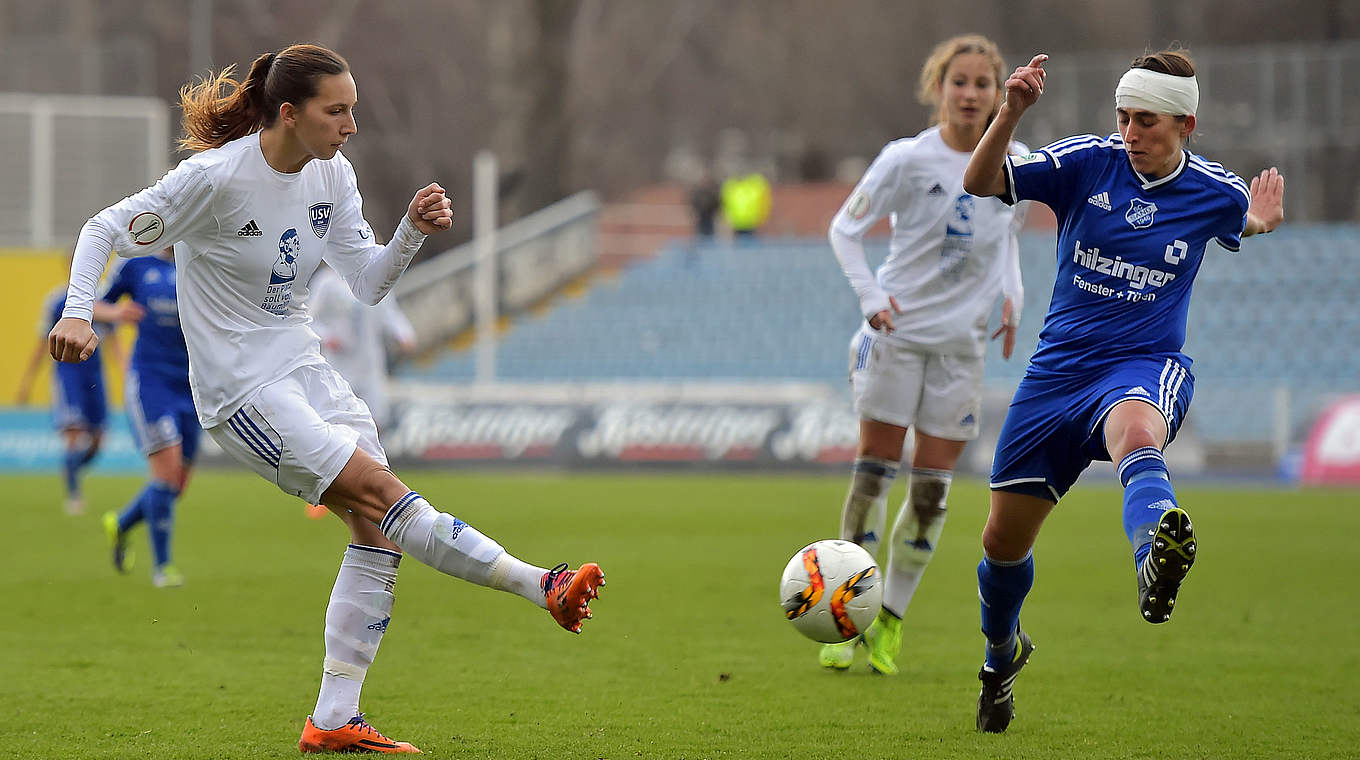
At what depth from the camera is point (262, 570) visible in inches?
437

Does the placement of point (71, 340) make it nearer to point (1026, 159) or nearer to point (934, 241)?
point (1026, 159)

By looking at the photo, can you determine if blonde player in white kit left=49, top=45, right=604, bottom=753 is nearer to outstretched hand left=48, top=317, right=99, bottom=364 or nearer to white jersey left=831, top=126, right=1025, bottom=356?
outstretched hand left=48, top=317, right=99, bottom=364

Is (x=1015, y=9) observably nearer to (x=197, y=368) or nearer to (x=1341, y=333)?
(x=1341, y=333)

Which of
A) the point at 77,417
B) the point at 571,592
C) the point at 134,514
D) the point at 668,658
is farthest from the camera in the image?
the point at 77,417

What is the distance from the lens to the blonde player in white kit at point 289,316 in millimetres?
4992

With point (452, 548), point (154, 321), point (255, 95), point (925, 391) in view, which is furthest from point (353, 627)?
point (154, 321)

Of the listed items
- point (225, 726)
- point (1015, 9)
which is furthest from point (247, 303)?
point (1015, 9)

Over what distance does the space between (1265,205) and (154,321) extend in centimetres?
712

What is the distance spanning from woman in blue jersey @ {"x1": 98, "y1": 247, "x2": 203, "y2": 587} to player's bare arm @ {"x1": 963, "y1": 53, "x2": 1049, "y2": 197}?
6.14m

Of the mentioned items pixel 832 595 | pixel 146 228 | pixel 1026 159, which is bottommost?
pixel 832 595

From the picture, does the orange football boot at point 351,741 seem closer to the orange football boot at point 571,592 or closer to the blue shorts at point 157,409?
the orange football boot at point 571,592

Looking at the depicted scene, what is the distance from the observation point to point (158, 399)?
10.0 metres

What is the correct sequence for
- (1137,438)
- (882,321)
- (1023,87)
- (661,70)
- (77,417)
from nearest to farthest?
(1137,438) → (1023,87) → (882,321) → (77,417) → (661,70)

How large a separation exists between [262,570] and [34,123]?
1993 centimetres
